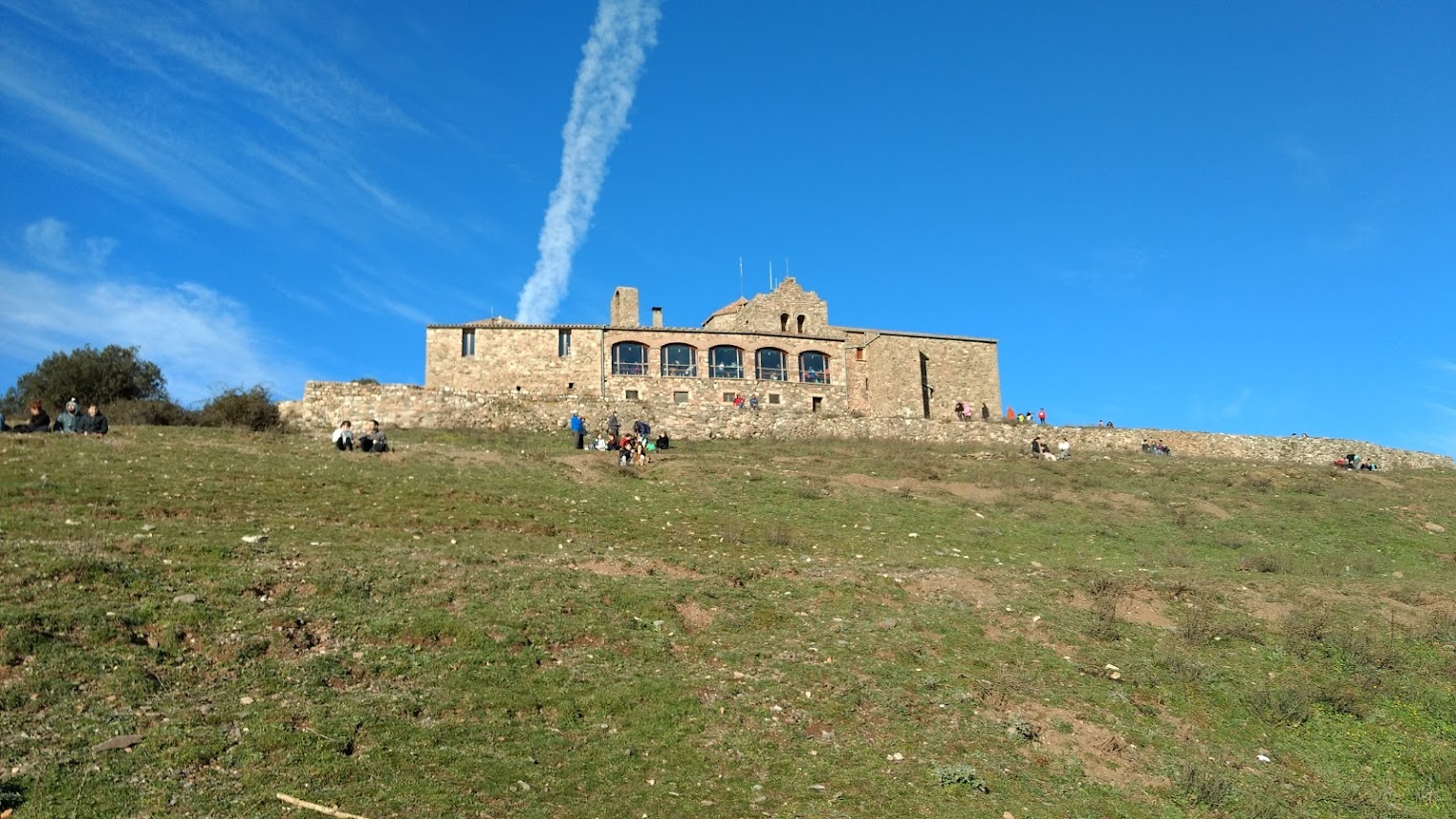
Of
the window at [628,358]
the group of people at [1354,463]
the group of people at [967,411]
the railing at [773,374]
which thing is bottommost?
the group of people at [1354,463]

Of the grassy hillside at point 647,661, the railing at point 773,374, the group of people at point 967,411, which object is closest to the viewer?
the grassy hillside at point 647,661

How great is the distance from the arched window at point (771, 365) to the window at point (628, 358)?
21.5 ft

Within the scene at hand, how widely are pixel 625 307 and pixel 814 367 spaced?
38.2 feet

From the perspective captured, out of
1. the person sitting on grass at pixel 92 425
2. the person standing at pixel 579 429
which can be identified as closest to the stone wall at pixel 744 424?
the person standing at pixel 579 429

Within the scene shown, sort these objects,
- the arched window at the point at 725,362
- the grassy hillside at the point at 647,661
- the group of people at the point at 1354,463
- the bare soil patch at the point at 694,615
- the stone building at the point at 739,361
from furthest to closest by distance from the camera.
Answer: the arched window at the point at 725,362, the stone building at the point at 739,361, the group of people at the point at 1354,463, the bare soil patch at the point at 694,615, the grassy hillside at the point at 647,661

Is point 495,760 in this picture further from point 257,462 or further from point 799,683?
point 257,462

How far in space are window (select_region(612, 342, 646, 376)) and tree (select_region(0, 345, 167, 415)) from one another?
857 inches

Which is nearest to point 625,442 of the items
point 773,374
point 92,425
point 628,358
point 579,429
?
point 579,429

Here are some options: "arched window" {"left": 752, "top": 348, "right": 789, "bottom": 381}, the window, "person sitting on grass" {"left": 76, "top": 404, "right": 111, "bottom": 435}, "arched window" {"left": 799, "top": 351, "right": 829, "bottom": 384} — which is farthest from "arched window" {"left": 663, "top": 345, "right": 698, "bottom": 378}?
"person sitting on grass" {"left": 76, "top": 404, "right": 111, "bottom": 435}

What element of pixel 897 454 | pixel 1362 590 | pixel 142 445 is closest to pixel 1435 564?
pixel 1362 590

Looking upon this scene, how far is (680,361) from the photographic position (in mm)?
54594

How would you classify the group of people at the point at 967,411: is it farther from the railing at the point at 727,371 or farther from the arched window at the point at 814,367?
the railing at the point at 727,371

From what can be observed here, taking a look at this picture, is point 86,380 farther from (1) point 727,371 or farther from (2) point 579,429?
(1) point 727,371

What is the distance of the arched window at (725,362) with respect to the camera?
181 feet
